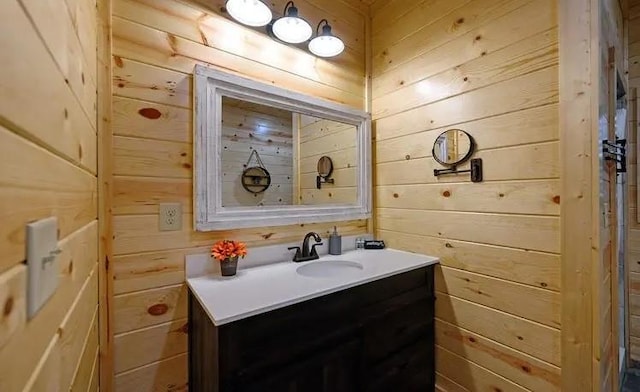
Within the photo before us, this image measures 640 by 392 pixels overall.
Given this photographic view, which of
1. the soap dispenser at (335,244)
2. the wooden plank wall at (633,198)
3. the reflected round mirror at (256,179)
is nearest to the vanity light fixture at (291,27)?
the reflected round mirror at (256,179)

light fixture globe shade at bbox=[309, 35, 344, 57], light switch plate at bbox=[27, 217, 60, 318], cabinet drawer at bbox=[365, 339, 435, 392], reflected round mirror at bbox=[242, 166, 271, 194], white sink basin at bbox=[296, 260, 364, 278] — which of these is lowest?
cabinet drawer at bbox=[365, 339, 435, 392]

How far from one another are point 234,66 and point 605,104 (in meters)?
1.73

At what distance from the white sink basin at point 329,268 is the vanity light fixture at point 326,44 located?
4.05ft

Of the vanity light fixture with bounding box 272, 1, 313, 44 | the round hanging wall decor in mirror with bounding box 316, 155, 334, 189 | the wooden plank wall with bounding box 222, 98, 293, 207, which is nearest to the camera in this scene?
the wooden plank wall with bounding box 222, 98, 293, 207

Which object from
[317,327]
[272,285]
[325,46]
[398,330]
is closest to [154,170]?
[272,285]

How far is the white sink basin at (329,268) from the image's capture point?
5.16ft

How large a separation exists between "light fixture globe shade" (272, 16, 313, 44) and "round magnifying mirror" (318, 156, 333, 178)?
2.27 ft

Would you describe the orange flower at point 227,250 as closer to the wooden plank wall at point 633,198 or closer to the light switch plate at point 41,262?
the light switch plate at point 41,262

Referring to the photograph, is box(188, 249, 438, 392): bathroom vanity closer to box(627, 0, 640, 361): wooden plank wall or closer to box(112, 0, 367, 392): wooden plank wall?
box(112, 0, 367, 392): wooden plank wall

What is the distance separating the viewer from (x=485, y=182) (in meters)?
1.42

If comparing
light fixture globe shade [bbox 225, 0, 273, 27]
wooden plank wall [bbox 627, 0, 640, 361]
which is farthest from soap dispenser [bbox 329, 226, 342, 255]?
wooden plank wall [bbox 627, 0, 640, 361]

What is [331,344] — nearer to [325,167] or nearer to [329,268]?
[329,268]

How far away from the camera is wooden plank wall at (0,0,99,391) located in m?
0.32

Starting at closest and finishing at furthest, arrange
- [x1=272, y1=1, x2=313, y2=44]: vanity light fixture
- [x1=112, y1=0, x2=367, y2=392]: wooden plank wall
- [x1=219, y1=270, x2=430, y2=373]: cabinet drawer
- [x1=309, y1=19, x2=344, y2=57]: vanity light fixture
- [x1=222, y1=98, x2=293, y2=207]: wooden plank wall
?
[x1=219, y1=270, x2=430, y2=373]: cabinet drawer → [x1=112, y1=0, x2=367, y2=392]: wooden plank wall → [x1=222, y1=98, x2=293, y2=207]: wooden plank wall → [x1=272, y1=1, x2=313, y2=44]: vanity light fixture → [x1=309, y1=19, x2=344, y2=57]: vanity light fixture
